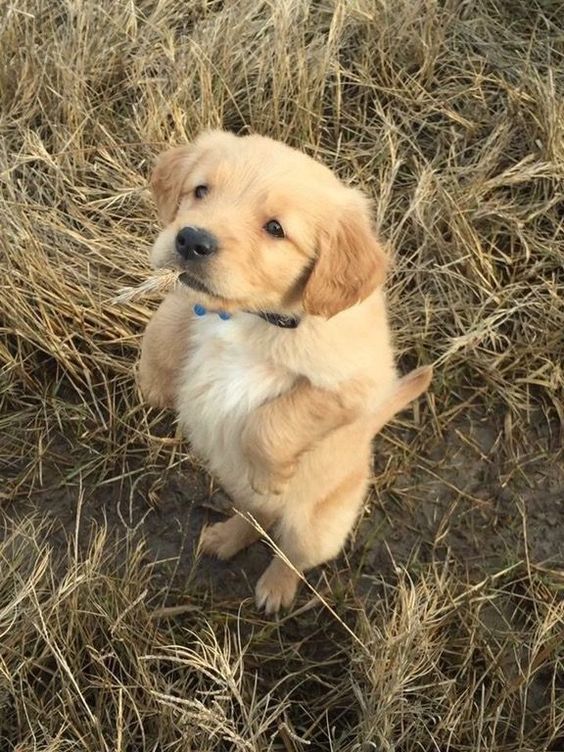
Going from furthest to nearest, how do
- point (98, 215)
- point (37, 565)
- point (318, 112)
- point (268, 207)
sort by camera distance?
point (318, 112) < point (98, 215) < point (37, 565) < point (268, 207)

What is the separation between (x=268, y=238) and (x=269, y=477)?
62cm

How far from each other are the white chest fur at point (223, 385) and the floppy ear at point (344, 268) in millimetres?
265

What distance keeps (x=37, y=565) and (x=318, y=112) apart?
207 cm

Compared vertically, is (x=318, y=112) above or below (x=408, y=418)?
above

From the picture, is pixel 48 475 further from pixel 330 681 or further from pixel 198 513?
pixel 330 681

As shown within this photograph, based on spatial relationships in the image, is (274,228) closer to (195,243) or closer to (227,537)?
(195,243)

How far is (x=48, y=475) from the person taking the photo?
2.48 meters

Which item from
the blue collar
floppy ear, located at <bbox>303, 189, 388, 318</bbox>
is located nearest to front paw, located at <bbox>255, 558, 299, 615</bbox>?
the blue collar

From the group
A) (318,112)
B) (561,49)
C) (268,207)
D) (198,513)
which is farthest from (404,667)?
(561,49)

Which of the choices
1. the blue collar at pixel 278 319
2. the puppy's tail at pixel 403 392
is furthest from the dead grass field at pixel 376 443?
the blue collar at pixel 278 319

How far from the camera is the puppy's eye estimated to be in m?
1.59

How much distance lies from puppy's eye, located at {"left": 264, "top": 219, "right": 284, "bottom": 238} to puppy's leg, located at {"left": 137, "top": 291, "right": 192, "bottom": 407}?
45 centimetres

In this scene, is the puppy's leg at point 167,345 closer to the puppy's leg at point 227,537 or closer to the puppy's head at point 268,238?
the puppy's head at point 268,238

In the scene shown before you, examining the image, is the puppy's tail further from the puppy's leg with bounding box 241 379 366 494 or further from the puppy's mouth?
the puppy's mouth
